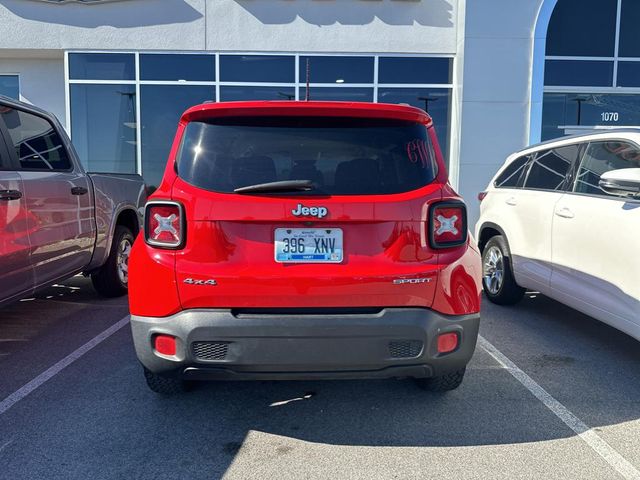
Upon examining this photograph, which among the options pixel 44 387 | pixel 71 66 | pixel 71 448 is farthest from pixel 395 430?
pixel 71 66

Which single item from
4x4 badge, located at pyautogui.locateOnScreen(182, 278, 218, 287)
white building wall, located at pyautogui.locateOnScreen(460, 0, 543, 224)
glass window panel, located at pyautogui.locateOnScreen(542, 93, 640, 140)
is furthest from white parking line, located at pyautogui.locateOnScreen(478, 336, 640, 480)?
glass window panel, located at pyautogui.locateOnScreen(542, 93, 640, 140)

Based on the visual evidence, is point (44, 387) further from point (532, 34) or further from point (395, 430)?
point (532, 34)

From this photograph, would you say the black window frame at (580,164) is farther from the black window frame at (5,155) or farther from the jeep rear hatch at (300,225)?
the black window frame at (5,155)

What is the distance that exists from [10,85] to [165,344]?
12486 millimetres

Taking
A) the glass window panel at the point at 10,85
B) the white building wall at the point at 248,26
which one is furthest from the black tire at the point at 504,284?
the glass window panel at the point at 10,85

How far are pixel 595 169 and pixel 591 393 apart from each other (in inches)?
74.9

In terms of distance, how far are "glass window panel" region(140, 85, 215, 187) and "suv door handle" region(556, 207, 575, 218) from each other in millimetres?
8674

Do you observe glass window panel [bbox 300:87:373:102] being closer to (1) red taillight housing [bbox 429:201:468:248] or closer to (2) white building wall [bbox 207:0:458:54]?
(2) white building wall [bbox 207:0:458:54]

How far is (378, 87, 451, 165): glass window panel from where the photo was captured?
38.8 feet

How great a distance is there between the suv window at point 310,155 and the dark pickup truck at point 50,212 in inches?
72.4

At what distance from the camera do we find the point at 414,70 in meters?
11.7

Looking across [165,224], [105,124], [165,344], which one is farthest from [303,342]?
[105,124]

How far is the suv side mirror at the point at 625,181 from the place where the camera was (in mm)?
3658

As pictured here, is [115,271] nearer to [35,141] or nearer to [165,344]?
[35,141]
